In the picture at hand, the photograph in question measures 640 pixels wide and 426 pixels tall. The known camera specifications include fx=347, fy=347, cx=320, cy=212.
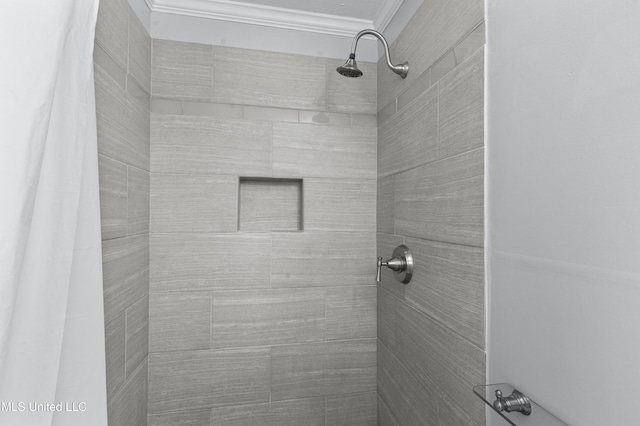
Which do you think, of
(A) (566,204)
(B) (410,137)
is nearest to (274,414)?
(B) (410,137)

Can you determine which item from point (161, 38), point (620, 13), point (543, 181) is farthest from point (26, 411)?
point (161, 38)

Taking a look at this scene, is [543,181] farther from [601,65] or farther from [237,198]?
[237,198]

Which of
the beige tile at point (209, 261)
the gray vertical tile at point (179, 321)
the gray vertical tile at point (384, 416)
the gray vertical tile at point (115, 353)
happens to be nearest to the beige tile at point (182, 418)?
the gray vertical tile at point (179, 321)

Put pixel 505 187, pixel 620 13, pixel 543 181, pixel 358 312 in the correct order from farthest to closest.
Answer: pixel 358 312
pixel 505 187
pixel 543 181
pixel 620 13

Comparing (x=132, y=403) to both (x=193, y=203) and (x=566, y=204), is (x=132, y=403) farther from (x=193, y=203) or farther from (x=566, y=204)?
(x=566, y=204)

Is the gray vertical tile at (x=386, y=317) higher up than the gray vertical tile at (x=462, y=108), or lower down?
lower down

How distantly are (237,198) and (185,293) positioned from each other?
47cm

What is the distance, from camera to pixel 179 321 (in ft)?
4.90

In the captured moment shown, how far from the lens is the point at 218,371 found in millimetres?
1520

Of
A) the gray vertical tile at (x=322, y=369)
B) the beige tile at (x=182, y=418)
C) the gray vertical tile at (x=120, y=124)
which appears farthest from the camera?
the gray vertical tile at (x=322, y=369)

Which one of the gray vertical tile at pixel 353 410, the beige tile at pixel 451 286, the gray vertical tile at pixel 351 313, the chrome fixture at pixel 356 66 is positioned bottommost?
the gray vertical tile at pixel 353 410

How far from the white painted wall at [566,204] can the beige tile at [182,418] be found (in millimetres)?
1219

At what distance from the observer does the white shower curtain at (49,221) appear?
0.58 metres

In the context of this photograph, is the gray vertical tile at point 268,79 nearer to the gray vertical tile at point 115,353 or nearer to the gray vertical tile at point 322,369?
the gray vertical tile at point 115,353
